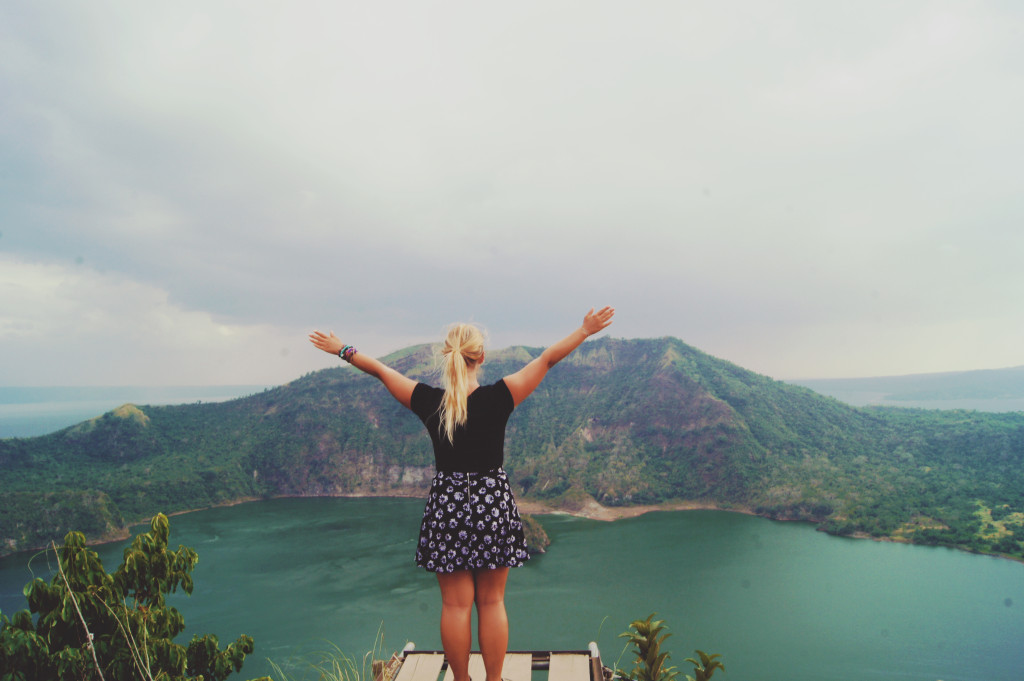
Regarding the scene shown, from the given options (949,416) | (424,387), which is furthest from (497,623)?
(949,416)

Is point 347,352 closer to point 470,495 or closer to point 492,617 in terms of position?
point 470,495

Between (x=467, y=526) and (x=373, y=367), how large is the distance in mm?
778

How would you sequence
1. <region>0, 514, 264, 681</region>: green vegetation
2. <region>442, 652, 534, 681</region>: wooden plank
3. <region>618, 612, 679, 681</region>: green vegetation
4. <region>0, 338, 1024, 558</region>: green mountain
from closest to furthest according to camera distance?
<region>0, 514, 264, 681</region>: green vegetation, <region>442, 652, 534, 681</region>: wooden plank, <region>618, 612, 679, 681</region>: green vegetation, <region>0, 338, 1024, 558</region>: green mountain

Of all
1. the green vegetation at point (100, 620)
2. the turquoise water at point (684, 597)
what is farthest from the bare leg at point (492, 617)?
the turquoise water at point (684, 597)

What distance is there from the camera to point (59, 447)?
5878cm

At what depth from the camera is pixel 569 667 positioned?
330 cm

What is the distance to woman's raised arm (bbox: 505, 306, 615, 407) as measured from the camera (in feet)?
7.36

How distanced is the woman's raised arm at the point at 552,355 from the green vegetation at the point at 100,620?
1.59 metres

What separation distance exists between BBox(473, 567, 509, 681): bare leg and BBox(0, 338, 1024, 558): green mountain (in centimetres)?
4683

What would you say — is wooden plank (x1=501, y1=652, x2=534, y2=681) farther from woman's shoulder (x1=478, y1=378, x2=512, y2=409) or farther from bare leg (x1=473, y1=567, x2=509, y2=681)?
woman's shoulder (x1=478, y1=378, x2=512, y2=409)

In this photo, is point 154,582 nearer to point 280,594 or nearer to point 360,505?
point 280,594

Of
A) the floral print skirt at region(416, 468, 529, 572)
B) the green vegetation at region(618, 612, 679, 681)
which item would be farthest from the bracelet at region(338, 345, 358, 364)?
the green vegetation at region(618, 612, 679, 681)

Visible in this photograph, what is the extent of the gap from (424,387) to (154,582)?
5.23ft

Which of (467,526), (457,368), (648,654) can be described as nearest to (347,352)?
(457,368)
